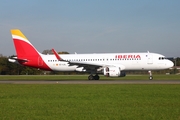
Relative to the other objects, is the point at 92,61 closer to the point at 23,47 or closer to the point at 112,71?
the point at 112,71

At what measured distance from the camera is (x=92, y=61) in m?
42.7

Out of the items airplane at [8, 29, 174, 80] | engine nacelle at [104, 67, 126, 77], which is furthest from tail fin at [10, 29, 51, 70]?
engine nacelle at [104, 67, 126, 77]

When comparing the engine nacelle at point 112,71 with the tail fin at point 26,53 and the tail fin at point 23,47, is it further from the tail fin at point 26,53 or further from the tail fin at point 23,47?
the tail fin at point 23,47

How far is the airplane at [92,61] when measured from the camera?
40750mm

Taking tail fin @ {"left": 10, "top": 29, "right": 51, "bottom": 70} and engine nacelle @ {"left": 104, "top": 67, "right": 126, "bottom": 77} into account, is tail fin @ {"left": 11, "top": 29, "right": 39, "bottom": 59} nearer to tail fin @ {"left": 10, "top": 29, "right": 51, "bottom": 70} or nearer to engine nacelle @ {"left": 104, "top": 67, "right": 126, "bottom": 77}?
tail fin @ {"left": 10, "top": 29, "right": 51, "bottom": 70}

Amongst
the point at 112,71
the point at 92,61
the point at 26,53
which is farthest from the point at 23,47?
the point at 112,71

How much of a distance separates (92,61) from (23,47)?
9.43 m

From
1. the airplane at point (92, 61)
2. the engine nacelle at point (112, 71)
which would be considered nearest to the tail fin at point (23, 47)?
the airplane at point (92, 61)

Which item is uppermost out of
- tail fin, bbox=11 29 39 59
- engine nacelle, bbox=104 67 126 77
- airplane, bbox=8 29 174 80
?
tail fin, bbox=11 29 39 59

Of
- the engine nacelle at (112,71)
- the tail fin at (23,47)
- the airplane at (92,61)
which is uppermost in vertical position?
the tail fin at (23,47)

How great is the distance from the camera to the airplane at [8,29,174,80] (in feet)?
134
